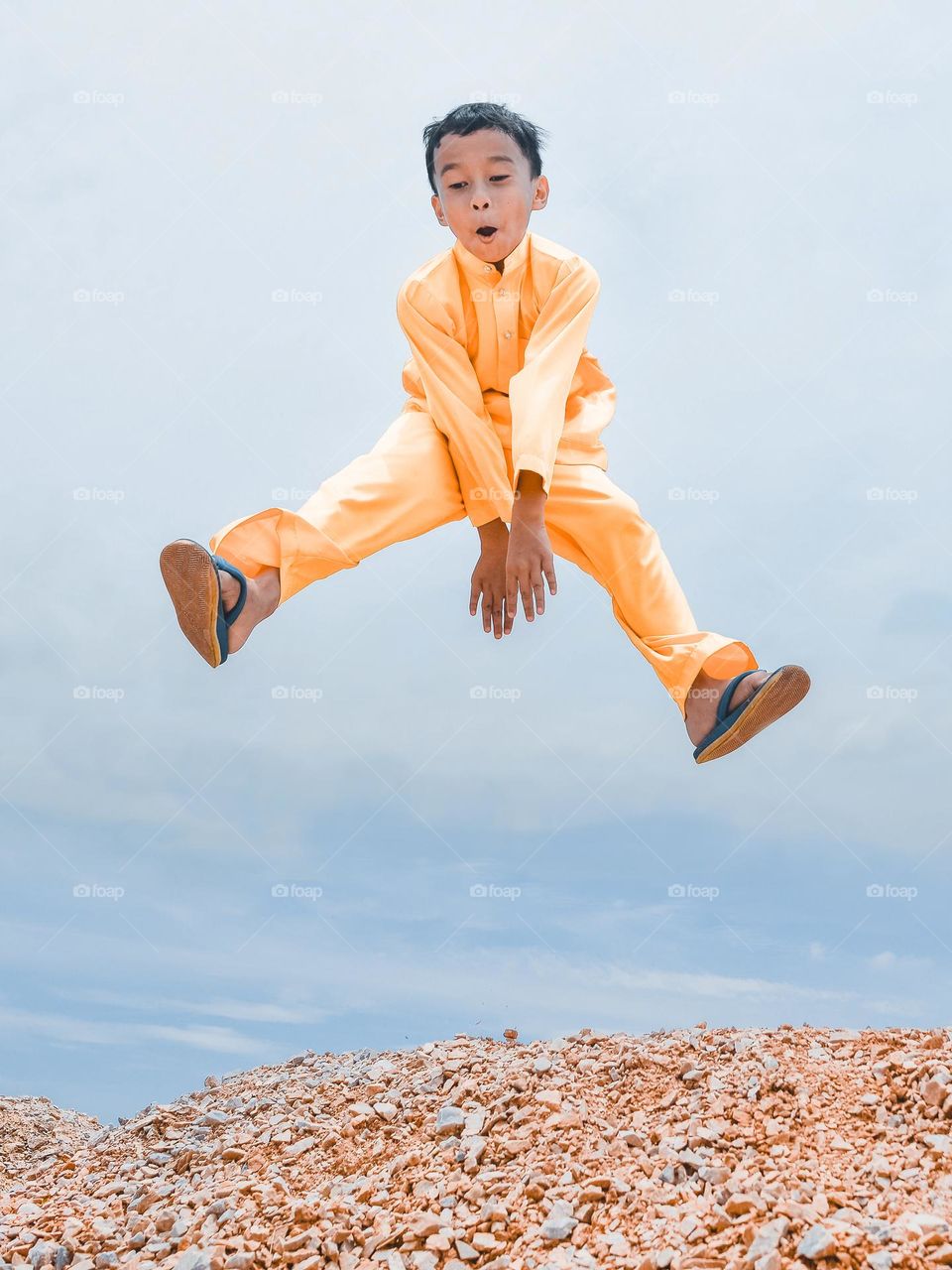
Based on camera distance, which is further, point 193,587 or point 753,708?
point 753,708

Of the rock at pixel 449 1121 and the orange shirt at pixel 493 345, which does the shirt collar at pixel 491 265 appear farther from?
the rock at pixel 449 1121

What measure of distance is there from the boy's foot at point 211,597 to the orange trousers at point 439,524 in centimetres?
11

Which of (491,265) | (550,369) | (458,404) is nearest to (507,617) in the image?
(458,404)

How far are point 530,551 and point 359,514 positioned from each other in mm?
728

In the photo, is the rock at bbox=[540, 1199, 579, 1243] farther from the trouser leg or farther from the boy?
the trouser leg

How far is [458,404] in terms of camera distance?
16.4 feet

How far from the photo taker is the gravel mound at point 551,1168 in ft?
11.2

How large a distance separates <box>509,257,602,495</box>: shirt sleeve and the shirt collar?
20 centimetres

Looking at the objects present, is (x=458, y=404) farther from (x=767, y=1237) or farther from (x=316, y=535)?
(x=767, y=1237)

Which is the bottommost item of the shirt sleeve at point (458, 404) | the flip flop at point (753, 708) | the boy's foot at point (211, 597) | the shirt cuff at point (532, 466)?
the flip flop at point (753, 708)

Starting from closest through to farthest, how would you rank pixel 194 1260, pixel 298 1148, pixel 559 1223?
pixel 559 1223 → pixel 194 1260 → pixel 298 1148

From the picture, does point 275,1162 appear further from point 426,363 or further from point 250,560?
point 426,363

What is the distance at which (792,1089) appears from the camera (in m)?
4.28

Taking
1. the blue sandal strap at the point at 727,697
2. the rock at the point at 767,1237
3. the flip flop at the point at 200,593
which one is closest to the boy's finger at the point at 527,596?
the blue sandal strap at the point at 727,697
